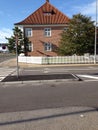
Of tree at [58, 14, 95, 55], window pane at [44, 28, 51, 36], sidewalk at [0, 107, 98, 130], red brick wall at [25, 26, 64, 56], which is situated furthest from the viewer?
window pane at [44, 28, 51, 36]

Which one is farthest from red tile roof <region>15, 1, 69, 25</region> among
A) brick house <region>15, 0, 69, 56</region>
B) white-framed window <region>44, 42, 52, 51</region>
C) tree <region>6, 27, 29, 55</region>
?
white-framed window <region>44, 42, 52, 51</region>

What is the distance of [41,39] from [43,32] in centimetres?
125

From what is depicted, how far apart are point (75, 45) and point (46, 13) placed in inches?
551

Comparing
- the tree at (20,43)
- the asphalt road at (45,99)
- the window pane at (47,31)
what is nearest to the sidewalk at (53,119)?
the asphalt road at (45,99)

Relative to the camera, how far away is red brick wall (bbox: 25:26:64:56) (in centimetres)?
4406

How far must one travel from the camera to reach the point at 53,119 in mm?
6504

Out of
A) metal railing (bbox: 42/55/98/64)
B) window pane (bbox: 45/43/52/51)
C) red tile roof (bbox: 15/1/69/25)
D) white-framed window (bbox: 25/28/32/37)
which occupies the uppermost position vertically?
red tile roof (bbox: 15/1/69/25)

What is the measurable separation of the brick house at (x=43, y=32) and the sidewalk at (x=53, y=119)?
1454 inches

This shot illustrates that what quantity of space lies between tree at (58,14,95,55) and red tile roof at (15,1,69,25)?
7543mm

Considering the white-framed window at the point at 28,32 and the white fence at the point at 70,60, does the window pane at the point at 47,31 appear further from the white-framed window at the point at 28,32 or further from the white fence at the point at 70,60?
the white fence at the point at 70,60

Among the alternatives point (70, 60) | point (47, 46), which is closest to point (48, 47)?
point (47, 46)

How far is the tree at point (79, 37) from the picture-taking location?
1389 inches

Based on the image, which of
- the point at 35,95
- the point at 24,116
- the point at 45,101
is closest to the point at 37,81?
the point at 35,95

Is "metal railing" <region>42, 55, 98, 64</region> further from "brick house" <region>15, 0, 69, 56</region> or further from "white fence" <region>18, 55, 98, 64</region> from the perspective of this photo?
"brick house" <region>15, 0, 69, 56</region>
